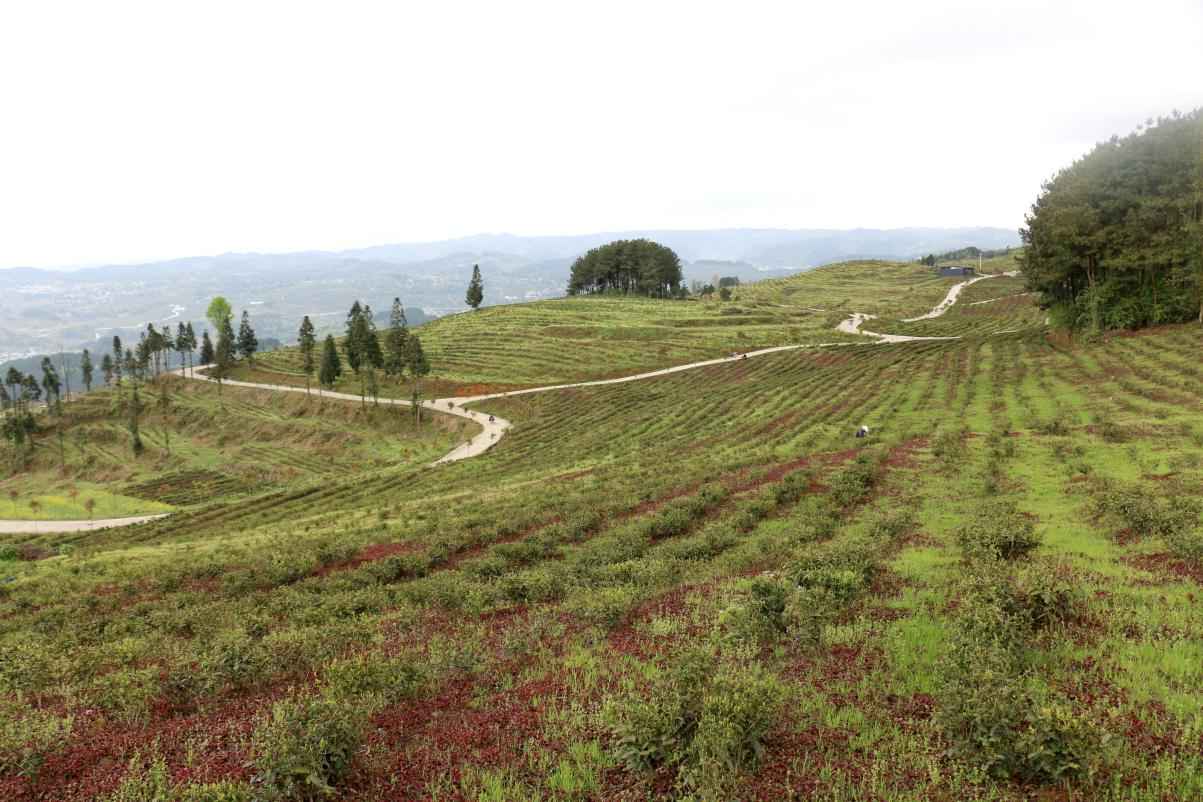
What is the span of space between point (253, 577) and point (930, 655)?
20.8 meters

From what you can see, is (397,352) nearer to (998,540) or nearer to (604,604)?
(604,604)

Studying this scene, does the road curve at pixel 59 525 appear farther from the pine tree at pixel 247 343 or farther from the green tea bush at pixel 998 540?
the pine tree at pixel 247 343

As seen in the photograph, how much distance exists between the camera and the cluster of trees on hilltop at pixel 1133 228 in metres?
53.0

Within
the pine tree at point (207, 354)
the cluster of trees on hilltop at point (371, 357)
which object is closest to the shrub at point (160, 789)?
Result: the cluster of trees on hilltop at point (371, 357)

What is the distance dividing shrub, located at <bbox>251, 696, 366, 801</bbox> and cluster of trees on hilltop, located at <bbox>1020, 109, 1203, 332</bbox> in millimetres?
71882

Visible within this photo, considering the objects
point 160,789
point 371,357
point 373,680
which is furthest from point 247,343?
point 160,789

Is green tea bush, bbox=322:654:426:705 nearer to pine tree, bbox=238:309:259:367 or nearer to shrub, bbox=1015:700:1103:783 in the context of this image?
shrub, bbox=1015:700:1103:783

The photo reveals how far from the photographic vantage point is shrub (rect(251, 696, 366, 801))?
7273 mm

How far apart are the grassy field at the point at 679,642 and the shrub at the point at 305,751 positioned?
45 millimetres

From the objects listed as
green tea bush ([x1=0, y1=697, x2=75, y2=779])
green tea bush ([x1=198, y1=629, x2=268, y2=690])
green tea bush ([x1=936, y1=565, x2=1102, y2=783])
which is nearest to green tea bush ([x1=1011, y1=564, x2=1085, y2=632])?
green tea bush ([x1=936, y1=565, x2=1102, y2=783])

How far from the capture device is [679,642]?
11.7 meters

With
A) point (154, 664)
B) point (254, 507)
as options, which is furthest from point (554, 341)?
point (154, 664)

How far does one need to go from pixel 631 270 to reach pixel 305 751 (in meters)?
185

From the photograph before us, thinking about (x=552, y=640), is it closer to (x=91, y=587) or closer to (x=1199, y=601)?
(x=1199, y=601)
